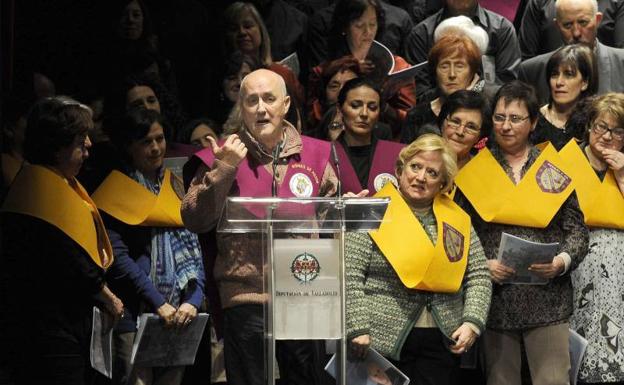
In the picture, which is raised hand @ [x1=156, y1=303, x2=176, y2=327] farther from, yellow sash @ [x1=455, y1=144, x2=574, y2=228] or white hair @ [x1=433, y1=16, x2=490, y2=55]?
white hair @ [x1=433, y1=16, x2=490, y2=55]

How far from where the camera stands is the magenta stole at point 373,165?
17.7 ft

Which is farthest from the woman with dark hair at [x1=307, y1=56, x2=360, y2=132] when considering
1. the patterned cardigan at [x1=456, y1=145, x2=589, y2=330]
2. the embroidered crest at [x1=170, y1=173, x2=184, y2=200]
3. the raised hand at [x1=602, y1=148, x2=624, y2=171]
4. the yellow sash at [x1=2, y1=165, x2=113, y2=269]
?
the yellow sash at [x1=2, y1=165, x2=113, y2=269]

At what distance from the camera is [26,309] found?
15.3 feet

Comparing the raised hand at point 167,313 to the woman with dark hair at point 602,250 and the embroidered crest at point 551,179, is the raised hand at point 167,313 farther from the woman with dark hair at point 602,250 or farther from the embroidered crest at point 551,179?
the woman with dark hair at point 602,250

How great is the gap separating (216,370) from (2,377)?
0.92 m

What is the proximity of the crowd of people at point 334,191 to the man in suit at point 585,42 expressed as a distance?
1 centimetres

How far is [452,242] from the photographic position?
506cm

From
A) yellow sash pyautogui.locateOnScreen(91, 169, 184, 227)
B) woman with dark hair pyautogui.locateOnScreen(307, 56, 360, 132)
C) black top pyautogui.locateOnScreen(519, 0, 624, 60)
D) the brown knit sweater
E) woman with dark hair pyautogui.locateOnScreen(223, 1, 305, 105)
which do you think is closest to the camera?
the brown knit sweater

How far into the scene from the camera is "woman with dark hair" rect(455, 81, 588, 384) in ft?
17.4

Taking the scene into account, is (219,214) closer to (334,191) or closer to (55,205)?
(334,191)

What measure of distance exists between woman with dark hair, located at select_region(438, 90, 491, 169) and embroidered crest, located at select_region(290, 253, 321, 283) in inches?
79.9

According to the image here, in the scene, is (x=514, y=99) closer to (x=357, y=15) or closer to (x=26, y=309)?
(x=357, y=15)

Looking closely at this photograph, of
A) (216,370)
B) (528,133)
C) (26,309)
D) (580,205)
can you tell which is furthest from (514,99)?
(26,309)

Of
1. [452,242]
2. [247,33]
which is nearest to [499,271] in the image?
[452,242]
